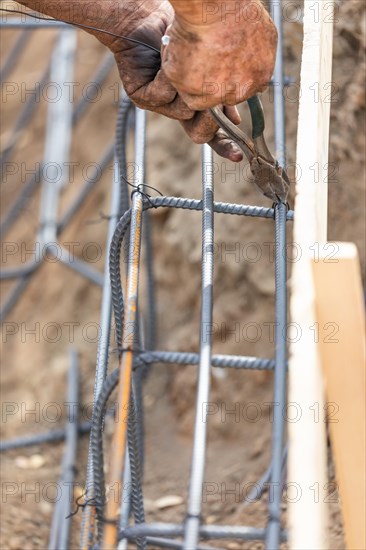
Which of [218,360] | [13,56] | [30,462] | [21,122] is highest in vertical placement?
[13,56]

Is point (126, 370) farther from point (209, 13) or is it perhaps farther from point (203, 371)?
point (209, 13)

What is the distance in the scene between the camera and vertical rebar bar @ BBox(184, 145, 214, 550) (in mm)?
1277

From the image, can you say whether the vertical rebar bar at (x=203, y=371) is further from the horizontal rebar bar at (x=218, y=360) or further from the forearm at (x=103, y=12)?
the forearm at (x=103, y=12)


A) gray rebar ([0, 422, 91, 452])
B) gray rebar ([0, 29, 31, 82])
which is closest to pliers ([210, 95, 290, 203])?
gray rebar ([0, 422, 91, 452])

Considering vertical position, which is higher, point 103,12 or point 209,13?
point 103,12

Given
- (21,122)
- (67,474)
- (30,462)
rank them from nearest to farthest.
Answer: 1. (67,474)
2. (30,462)
3. (21,122)

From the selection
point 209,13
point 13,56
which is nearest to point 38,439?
point 209,13

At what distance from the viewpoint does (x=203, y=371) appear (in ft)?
4.82

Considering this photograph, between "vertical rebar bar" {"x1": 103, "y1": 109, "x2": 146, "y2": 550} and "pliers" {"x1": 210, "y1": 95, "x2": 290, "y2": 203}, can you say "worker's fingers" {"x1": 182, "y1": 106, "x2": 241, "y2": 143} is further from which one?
"vertical rebar bar" {"x1": 103, "y1": 109, "x2": 146, "y2": 550}

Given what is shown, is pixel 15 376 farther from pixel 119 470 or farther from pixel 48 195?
pixel 119 470

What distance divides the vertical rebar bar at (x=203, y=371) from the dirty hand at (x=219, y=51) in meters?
0.23

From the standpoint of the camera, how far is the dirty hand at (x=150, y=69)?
179 centimetres

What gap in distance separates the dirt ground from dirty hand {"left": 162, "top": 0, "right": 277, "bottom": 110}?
0.93 m

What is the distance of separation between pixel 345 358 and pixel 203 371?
339mm
